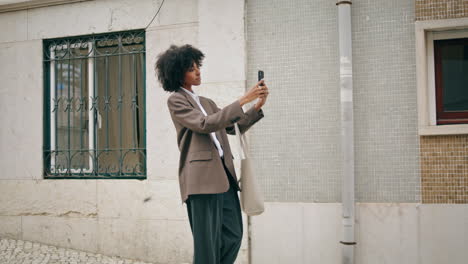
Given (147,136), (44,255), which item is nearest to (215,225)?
(147,136)

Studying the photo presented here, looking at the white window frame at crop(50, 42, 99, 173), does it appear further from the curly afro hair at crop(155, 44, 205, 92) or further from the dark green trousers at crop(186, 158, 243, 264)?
the dark green trousers at crop(186, 158, 243, 264)

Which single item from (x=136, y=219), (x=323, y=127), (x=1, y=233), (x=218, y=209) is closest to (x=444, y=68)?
(x=323, y=127)

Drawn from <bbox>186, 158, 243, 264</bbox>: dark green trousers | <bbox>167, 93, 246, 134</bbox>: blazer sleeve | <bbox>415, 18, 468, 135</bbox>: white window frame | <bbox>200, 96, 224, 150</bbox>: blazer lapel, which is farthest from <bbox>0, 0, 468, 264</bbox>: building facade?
<bbox>167, 93, 246, 134</bbox>: blazer sleeve

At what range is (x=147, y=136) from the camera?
20.1 feet

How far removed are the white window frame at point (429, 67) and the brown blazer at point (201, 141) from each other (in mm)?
2077

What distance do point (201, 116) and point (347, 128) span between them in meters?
2.08

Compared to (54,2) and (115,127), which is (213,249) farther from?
(54,2)

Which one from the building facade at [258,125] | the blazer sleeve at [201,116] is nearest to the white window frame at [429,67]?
the building facade at [258,125]

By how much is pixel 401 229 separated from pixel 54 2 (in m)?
4.84

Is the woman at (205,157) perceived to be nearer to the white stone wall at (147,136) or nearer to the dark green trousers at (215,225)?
the dark green trousers at (215,225)

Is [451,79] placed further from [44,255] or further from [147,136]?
[44,255]

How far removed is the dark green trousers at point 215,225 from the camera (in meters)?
3.47

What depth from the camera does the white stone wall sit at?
18.8ft

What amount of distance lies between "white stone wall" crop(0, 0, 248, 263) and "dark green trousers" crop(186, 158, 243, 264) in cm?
190
